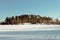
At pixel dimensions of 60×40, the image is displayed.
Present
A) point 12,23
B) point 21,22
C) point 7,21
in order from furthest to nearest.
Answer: point 21,22, point 12,23, point 7,21

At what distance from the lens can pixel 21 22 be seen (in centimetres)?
2597

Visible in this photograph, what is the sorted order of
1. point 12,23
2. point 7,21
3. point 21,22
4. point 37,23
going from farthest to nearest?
point 37,23 < point 21,22 < point 12,23 < point 7,21

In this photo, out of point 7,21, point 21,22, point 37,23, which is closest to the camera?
point 7,21

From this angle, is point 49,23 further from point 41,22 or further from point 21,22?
point 21,22

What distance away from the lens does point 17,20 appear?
971 inches

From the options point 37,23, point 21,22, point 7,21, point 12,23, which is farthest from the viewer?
point 37,23

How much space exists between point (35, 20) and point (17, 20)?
589 cm

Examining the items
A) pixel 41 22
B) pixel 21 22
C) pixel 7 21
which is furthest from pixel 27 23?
pixel 7 21

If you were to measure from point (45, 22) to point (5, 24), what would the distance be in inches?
415

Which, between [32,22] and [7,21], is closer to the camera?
[7,21]

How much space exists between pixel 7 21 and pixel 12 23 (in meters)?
1.74

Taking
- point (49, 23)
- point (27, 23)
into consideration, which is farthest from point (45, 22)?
point (27, 23)

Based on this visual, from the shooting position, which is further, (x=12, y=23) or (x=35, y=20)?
(x=35, y=20)

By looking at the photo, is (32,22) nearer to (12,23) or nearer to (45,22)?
(45,22)
